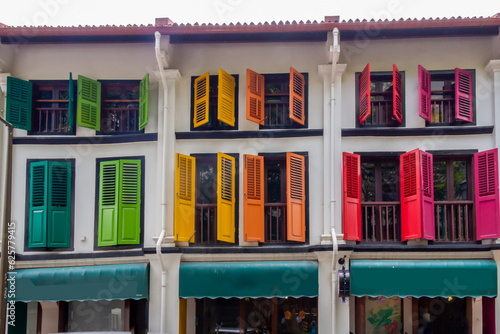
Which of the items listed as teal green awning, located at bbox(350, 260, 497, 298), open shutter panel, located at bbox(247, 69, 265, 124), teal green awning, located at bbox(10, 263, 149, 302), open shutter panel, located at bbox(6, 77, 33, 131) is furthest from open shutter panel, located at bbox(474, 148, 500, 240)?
open shutter panel, located at bbox(6, 77, 33, 131)

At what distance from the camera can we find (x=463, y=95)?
43.9 feet

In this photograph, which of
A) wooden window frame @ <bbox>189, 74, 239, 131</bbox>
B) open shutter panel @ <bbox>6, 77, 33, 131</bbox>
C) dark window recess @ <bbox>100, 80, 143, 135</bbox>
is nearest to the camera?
open shutter panel @ <bbox>6, 77, 33, 131</bbox>

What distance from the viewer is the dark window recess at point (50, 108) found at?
14.1m

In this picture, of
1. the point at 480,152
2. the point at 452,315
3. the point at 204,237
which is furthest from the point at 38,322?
the point at 480,152

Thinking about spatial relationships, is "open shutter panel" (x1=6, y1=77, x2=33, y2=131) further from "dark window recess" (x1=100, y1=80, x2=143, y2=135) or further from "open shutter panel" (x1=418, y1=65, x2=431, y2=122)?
"open shutter panel" (x1=418, y1=65, x2=431, y2=122)

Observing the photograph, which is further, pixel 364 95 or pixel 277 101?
pixel 277 101

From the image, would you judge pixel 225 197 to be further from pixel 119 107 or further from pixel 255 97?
pixel 119 107

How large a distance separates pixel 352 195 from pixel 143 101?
17.8 feet

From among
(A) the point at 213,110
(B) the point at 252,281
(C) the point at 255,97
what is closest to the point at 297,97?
(C) the point at 255,97

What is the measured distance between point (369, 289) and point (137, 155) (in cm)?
627

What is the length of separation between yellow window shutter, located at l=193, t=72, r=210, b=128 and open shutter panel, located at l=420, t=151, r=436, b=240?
509cm

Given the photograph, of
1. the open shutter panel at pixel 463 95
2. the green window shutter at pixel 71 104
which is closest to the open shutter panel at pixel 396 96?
the open shutter panel at pixel 463 95

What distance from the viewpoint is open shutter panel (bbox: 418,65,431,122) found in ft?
43.4

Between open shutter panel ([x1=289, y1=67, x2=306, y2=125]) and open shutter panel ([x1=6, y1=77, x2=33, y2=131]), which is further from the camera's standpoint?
open shutter panel ([x1=6, y1=77, x2=33, y2=131])
